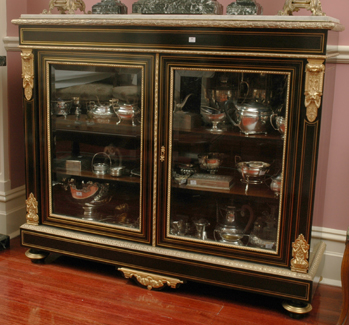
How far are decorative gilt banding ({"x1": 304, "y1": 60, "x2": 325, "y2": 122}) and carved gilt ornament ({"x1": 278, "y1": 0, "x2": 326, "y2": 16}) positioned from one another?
0.78ft

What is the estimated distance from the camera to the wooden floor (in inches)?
85.0

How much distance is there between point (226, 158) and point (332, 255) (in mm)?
874

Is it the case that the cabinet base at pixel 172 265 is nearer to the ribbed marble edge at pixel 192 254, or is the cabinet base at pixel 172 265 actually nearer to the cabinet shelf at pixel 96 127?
the ribbed marble edge at pixel 192 254

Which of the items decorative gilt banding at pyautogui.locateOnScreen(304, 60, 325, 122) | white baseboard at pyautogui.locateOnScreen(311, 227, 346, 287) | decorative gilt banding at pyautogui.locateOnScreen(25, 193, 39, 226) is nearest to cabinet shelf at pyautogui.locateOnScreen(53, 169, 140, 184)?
decorative gilt banding at pyautogui.locateOnScreen(25, 193, 39, 226)

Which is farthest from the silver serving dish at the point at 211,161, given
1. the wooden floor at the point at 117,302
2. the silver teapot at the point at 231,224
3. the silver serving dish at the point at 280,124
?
the wooden floor at the point at 117,302

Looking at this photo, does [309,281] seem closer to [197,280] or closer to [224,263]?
[224,263]

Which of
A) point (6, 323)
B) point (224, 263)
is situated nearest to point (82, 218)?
point (6, 323)

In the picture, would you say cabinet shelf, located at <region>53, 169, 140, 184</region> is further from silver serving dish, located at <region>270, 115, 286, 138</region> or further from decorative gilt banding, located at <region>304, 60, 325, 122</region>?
decorative gilt banding, located at <region>304, 60, 325, 122</region>

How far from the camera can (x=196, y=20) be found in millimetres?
2109

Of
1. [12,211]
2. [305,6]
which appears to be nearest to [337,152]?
[305,6]

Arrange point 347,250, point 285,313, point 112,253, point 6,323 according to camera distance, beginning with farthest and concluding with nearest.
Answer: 1. point 112,253
2. point 285,313
3. point 6,323
4. point 347,250

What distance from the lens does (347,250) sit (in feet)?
6.29

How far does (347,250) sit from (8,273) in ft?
5.81

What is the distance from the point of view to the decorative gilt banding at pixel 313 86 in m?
1.97
